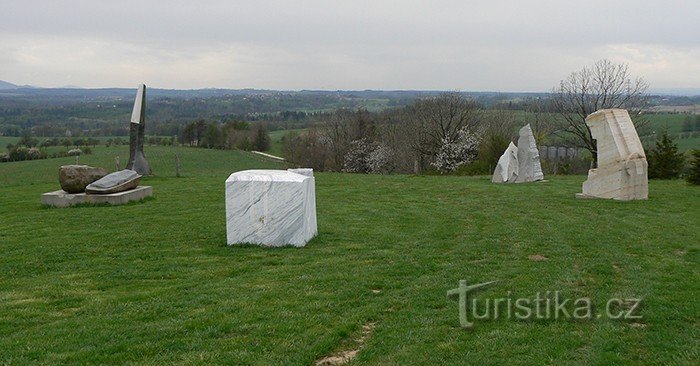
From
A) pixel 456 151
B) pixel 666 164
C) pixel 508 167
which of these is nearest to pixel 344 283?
pixel 508 167

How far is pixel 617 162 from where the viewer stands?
1930 centimetres

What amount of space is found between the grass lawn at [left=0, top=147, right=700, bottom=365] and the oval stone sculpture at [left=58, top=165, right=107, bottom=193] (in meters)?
1.02

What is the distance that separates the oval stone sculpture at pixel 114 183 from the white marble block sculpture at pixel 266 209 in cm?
765

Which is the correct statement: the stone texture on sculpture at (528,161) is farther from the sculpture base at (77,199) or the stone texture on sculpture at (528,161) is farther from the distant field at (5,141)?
the distant field at (5,141)

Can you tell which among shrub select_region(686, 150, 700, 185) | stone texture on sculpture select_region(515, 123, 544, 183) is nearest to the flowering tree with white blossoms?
stone texture on sculpture select_region(515, 123, 544, 183)

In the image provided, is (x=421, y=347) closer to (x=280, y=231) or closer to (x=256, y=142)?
(x=280, y=231)

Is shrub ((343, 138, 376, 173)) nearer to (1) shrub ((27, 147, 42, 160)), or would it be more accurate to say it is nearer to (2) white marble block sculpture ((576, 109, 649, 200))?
(1) shrub ((27, 147, 42, 160))

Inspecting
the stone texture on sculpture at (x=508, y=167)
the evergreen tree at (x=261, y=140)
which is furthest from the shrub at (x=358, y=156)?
the stone texture on sculpture at (x=508, y=167)

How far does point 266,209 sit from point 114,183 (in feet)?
27.5

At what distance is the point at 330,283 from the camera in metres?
8.91

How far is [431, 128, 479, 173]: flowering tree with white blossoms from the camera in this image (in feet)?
173

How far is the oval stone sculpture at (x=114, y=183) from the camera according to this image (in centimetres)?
1792

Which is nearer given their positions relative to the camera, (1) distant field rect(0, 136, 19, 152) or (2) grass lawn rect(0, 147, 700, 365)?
(2) grass lawn rect(0, 147, 700, 365)

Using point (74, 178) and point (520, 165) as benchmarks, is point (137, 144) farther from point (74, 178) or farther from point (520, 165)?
point (520, 165)
